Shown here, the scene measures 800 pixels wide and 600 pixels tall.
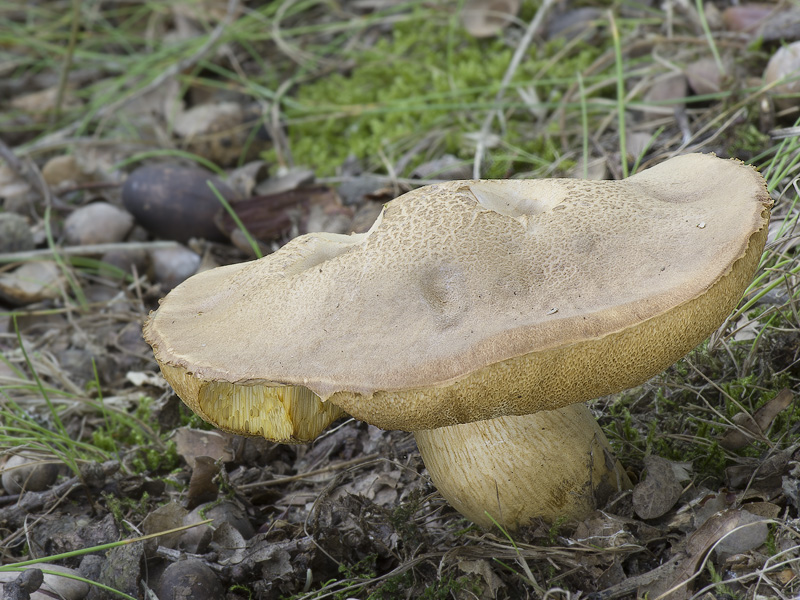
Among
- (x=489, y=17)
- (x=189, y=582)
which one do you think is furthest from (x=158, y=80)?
(x=189, y=582)

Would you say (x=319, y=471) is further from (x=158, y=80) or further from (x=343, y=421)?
(x=158, y=80)

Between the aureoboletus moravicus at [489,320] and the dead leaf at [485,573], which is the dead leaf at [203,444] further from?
the dead leaf at [485,573]

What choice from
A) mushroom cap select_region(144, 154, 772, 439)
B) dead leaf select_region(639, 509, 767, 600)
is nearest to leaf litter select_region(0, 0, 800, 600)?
dead leaf select_region(639, 509, 767, 600)

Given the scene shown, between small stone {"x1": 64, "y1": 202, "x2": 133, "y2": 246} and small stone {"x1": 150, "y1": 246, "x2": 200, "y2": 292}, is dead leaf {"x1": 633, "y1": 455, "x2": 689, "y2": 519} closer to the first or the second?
small stone {"x1": 150, "y1": 246, "x2": 200, "y2": 292}

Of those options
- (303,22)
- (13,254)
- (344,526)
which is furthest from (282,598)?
(303,22)

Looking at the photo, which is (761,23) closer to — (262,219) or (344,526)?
(262,219)

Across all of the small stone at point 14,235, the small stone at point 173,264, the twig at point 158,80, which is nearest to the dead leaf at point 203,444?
the small stone at point 173,264
